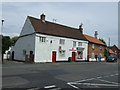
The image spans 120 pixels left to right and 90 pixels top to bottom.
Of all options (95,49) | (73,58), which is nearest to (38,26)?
(73,58)

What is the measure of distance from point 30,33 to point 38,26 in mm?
2033

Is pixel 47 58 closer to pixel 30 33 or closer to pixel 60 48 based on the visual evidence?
pixel 60 48

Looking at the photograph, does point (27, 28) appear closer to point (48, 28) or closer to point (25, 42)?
point (25, 42)

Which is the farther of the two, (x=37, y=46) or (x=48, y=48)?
(x=48, y=48)

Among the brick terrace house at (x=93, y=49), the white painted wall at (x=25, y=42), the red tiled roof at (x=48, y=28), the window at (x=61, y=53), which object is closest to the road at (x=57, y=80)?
the white painted wall at (x=25, y=42)

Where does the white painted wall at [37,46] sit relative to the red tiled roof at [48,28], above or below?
below

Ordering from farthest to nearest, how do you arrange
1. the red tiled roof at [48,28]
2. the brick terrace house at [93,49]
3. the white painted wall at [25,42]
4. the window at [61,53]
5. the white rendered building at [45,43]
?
the brick terrace house at [93,49] → the window at [61,53] → the red tiled roof at [48,28] → the white painted wall at [25,42] → the white rendered building at [45,43]

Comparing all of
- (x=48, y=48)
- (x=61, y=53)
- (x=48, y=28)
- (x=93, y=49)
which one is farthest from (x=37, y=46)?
(x=93, y=49)

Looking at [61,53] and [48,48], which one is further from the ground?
[48,48]

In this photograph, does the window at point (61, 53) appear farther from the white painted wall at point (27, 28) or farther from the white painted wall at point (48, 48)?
the white painted wall at point (27, 28)

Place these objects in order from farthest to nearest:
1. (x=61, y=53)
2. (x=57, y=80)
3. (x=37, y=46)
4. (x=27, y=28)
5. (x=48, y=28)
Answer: (x=61, y=53) → (x=48, y=28) → (x=27, y=28) → (x=37, y=46) → (x=57, y=80)

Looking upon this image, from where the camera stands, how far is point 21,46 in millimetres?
31391

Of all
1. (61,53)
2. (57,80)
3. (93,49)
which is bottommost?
(57,80)

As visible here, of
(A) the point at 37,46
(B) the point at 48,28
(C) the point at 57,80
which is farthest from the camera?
(B) the point at 48,28
